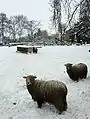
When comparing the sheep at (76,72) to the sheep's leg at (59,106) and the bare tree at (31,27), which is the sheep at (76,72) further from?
the bare tree at (31,27)

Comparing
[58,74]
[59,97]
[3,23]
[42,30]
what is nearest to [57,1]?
[58,74]

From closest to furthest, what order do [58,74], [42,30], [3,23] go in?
1. [58,74]
2. [3,23]
3. [42,30]

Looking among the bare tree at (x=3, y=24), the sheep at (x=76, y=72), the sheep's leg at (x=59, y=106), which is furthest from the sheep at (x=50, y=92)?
the bare tree at (x=3, y=24)

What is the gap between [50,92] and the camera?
24.1ft

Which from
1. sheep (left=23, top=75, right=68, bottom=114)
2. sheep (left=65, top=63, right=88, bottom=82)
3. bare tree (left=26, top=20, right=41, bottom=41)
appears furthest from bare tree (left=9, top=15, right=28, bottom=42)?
sheep (left=23, top=75, right=68, bottom=114)

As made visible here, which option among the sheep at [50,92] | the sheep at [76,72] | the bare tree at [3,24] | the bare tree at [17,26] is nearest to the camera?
the sheep at [50,92]

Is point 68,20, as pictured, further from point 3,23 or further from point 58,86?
point 3,23

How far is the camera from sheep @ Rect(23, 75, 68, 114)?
7242 mm

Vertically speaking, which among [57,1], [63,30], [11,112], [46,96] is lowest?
[11,112]

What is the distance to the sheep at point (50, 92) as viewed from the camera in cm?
724

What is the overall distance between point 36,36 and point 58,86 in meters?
64.7

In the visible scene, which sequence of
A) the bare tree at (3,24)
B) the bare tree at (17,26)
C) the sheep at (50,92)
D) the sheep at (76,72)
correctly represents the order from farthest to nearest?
the bare tree at (17,26) < the bare tree at (3,24) < the sheep at (76,72) < the sheep at (50,92)

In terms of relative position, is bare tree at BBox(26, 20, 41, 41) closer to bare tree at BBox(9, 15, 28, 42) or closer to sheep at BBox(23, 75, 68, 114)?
bare tree at BBox(9, 15, 28, 42)

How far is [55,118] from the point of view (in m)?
7.26
